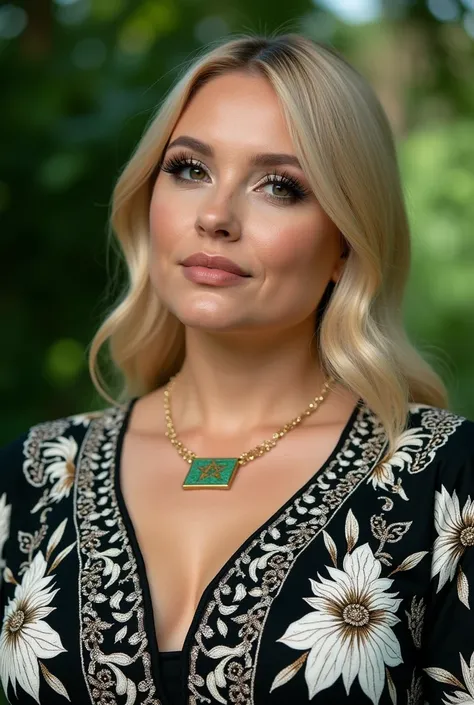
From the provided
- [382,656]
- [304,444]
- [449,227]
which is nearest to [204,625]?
[382,656]

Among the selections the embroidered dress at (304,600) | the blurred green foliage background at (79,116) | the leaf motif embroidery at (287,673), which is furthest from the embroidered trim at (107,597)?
the blurred green foliage background at (79,116)

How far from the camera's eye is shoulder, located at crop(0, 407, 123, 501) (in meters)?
2.59

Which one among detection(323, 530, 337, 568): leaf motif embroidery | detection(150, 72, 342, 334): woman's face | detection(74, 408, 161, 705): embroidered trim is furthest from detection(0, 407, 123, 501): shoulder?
detection(323, 530, 337, 568): leaf motif embroidery

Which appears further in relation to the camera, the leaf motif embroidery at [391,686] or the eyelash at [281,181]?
the eyelash at [281,181]

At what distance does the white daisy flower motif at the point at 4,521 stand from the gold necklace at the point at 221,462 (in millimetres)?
378

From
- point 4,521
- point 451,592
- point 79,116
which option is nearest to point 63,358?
point 79,116

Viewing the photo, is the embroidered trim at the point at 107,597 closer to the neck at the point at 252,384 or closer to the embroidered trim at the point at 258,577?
the embroidered trim at the point at 258,577

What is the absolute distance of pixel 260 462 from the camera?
2.43m

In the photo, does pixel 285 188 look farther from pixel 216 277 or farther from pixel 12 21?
pixel 12 21

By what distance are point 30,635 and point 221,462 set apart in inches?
19.6

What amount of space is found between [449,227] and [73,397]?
176 cm

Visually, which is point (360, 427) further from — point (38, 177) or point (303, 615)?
point (38, 177)

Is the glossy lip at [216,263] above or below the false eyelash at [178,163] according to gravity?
below

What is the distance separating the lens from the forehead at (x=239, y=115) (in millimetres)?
2332
